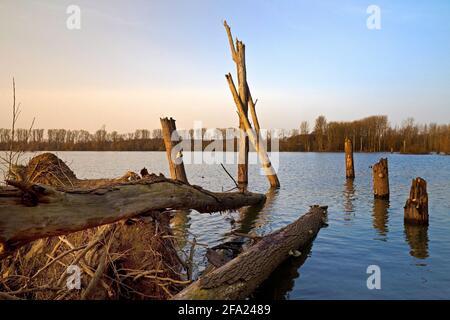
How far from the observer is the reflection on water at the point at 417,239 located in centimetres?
721

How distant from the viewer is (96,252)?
4.95 meters

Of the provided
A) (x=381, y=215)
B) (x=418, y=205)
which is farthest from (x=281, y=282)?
(x=381, y=215)

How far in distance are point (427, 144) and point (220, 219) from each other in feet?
305

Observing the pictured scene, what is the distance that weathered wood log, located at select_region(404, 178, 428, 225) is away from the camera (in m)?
9.45

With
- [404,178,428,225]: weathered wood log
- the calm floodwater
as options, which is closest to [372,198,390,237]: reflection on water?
the calm floodwater

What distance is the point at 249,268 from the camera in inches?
205

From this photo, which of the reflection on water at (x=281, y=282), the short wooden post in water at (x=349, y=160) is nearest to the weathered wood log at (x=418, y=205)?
the reflection on water at (x=281, y=282)

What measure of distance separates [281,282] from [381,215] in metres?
6.62

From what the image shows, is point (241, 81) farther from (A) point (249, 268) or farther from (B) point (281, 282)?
(A) point (249, 268)

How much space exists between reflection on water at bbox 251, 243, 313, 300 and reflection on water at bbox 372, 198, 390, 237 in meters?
3.26

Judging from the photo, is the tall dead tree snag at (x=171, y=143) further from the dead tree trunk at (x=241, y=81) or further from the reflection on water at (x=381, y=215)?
the dead tree trunk at (x=241, y=81)

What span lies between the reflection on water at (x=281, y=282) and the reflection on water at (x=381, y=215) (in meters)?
3.26

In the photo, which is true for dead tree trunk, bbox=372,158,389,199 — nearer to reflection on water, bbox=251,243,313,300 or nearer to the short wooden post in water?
reflection on water, bbox=251,243,313,300

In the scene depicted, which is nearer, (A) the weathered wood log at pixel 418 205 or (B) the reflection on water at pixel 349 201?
(A) the weathered wood log at pixel 418 205
